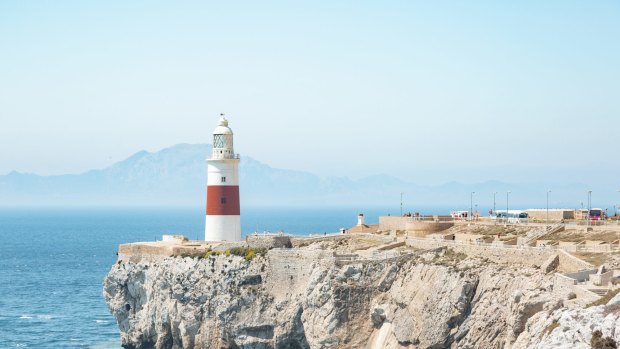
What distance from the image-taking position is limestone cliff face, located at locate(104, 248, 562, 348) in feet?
164

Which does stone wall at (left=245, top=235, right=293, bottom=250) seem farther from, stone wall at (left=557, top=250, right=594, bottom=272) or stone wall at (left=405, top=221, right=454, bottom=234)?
stone wall at (left=557, top=250, right=594, bottom=272)

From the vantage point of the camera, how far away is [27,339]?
260 feet

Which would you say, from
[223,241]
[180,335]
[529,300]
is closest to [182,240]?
[223,241]

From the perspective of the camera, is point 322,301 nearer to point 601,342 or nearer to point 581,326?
point 581,326

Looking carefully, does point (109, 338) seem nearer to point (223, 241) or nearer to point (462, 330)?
point (223, 241)

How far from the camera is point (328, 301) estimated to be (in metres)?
60.2

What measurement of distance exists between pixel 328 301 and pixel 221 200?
18.5 m

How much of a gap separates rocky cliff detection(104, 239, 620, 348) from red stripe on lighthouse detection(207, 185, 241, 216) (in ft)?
21.7

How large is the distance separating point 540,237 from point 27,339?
1664 inches

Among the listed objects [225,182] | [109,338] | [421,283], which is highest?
[225,182]

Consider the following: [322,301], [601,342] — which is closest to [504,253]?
[322,301]

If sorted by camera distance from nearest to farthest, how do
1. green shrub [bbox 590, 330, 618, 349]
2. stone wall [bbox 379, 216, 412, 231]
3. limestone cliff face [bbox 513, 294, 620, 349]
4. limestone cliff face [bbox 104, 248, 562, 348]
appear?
green shrub [bbox 590, 330, 618, 349] → limestone cliff face [bbox 513, 294, 620, 349] → limestone cliff face [bbox 104, 248, 562, 348] → stone wall [bbox 379, 216, 412, 231]

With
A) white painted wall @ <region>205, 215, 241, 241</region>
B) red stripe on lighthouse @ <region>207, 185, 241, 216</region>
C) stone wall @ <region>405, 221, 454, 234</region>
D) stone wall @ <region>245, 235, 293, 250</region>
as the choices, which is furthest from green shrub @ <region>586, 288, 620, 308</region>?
red stripe on lighthouse @ <region>207, 185, 241, 216</region>

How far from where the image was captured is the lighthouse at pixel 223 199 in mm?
76125
